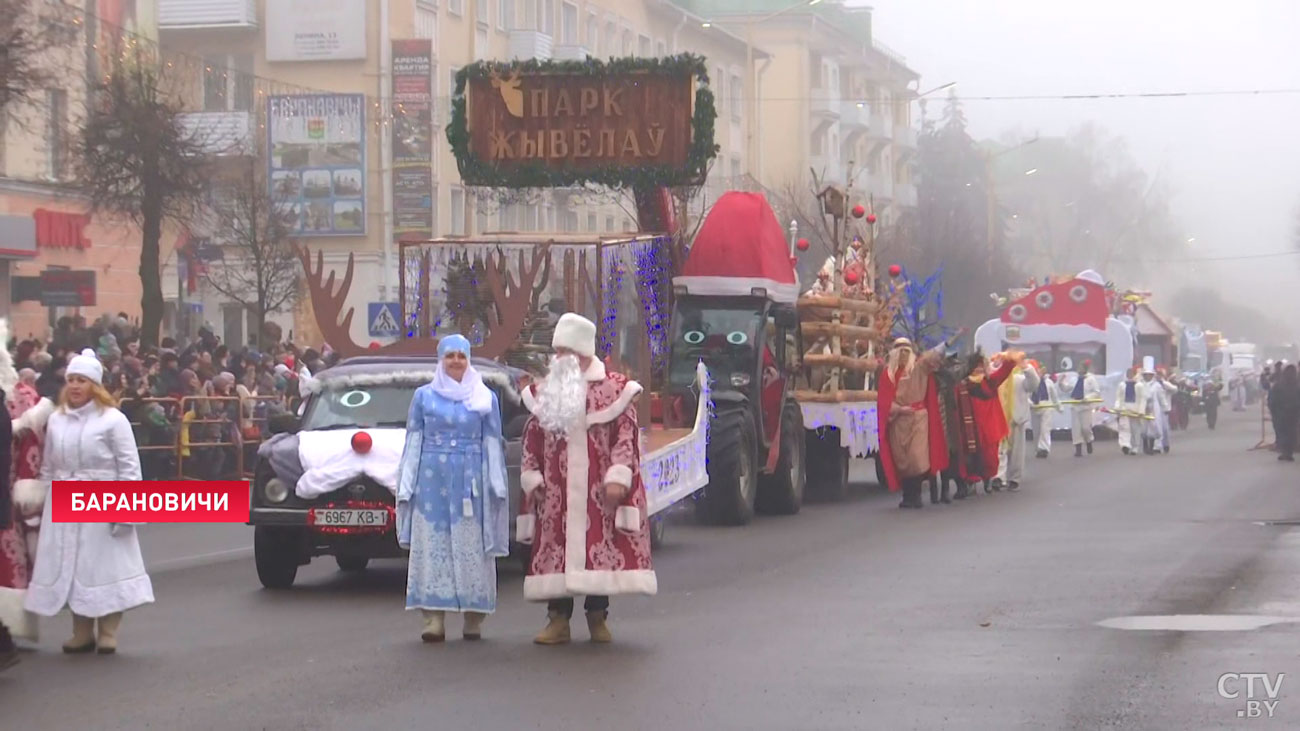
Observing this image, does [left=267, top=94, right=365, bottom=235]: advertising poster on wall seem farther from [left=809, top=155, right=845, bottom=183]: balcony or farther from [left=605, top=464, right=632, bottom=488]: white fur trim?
[left=605, top=464, right=632, bottom=488]: white fur trim

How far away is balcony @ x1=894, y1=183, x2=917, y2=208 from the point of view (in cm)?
8454

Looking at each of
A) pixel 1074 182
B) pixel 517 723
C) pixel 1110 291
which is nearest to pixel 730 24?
pixel 1110 291

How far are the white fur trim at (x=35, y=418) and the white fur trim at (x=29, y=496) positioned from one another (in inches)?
11.5

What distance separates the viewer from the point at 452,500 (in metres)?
11.6

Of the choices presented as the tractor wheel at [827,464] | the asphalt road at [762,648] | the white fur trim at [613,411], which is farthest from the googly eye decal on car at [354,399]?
the tractor wheel at [827,464]

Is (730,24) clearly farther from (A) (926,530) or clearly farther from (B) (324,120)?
(A) (926,530)

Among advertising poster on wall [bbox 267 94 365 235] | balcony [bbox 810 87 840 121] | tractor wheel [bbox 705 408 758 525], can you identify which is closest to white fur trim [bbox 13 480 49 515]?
tractor wheel [bbox 705 408 758 525]

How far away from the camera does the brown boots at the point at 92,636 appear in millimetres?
11336

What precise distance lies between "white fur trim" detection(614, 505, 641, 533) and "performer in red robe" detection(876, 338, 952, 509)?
12.3 meters

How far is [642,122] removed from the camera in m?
20.5

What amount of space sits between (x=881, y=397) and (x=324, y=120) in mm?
21297

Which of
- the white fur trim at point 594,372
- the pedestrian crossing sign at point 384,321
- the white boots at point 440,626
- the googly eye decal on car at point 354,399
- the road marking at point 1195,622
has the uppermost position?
the pedestrian crossing sign at point 384,321

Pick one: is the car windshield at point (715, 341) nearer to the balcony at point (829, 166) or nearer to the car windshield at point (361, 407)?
the car windshield at point (361, 407)

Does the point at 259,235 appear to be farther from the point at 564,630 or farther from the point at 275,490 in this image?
the point at 564,630
